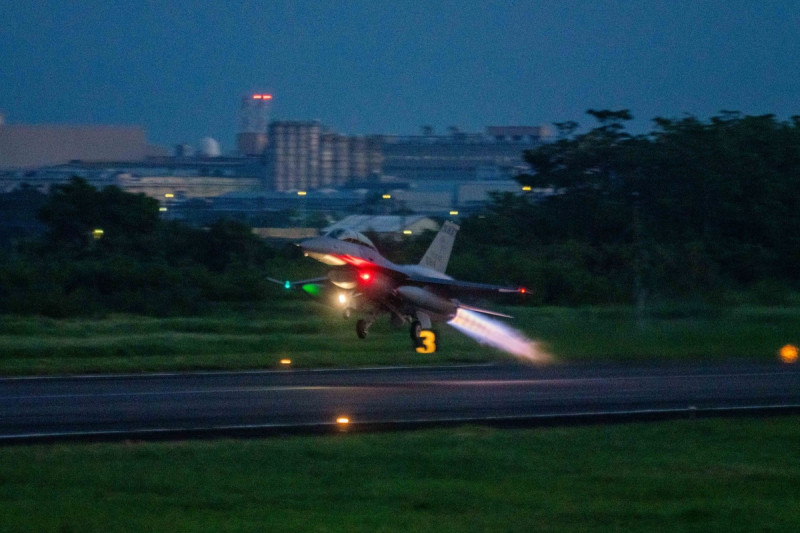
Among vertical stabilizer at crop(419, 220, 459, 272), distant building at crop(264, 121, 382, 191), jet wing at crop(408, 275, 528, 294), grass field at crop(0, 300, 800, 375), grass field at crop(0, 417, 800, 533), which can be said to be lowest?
grass field at crop(0, 300, 800, 375)

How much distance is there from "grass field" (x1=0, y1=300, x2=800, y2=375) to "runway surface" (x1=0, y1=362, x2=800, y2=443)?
1.36 meters

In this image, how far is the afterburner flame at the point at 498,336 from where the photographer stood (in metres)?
22.0

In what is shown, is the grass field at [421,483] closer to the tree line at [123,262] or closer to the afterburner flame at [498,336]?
the afterburner flame at [498,336]

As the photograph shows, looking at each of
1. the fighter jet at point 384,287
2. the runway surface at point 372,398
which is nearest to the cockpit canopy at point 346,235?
the fighter jet at point 384,287

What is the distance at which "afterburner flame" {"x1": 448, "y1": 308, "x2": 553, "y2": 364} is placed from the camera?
22.0 meters

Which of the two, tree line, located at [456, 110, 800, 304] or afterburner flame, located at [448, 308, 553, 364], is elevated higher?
tree line, located at [456, 110, 800, 304]

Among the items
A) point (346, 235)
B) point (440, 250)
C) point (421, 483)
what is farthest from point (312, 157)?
point (421, 483)

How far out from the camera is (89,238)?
49.0m

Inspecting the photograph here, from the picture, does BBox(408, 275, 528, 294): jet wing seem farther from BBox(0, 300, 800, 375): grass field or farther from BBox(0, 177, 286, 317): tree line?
BBox(0, 177, 286, 317): tree line

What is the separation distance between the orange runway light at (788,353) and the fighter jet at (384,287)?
638cm

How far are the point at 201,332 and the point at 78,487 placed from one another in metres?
17.9

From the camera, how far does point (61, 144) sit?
121188 mm

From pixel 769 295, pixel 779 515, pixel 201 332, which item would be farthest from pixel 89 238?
pixel 779 515

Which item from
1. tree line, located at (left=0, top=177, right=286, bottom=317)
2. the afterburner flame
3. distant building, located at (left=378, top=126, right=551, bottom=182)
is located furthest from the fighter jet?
distant building, located at (left=378, top=126, right=551, bottom=182)
